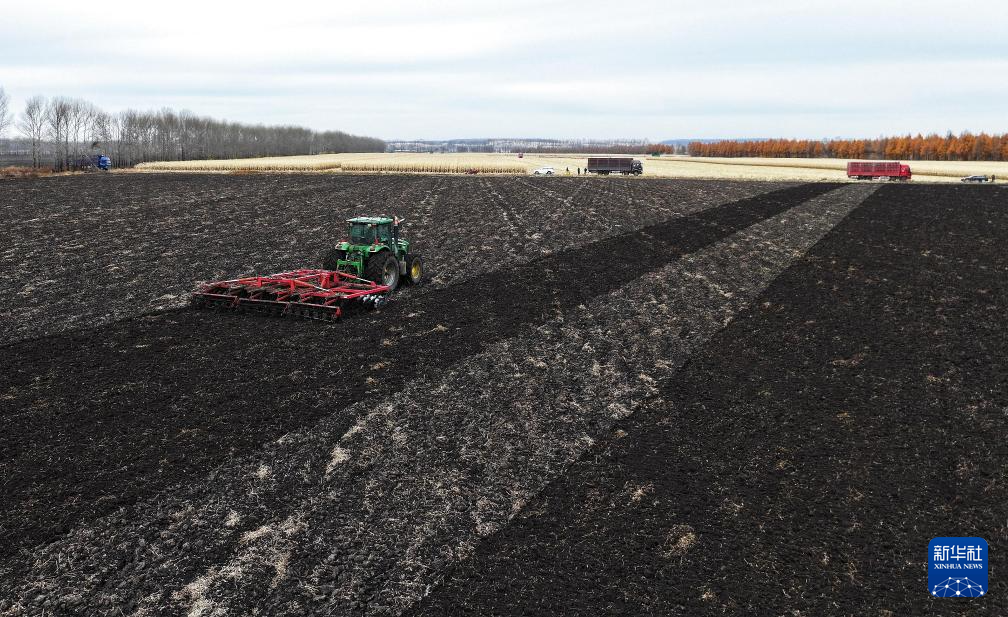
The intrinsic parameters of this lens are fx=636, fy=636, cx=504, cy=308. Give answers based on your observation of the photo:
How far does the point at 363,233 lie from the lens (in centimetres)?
1655

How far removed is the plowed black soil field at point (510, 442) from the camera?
256 inches

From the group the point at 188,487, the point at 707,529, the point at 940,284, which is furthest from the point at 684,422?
the point at 940,284

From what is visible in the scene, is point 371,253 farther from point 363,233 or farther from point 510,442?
point 510,442

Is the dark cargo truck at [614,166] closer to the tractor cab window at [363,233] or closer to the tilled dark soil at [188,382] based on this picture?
the tilled dark soil at [188,382]

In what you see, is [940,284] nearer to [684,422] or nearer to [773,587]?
[684,422]

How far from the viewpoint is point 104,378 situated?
1110cm

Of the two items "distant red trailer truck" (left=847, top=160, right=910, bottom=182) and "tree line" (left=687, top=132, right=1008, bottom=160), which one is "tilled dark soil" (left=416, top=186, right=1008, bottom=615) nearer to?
"distant red trailer truck" (left=847, top=160, right=910, bottom=182)

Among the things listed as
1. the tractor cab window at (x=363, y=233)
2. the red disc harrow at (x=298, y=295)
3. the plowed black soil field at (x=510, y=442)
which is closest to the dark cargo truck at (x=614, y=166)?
the plowed black soil field at (x=510, y=442)

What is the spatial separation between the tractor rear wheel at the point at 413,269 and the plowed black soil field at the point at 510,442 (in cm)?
114

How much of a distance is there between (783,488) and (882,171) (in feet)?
228

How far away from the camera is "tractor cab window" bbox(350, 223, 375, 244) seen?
54.2ft

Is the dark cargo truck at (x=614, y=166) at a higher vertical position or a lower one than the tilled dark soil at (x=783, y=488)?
higher

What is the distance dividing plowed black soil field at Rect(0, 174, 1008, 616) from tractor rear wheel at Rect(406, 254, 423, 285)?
114 cm

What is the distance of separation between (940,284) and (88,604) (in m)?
20.4
